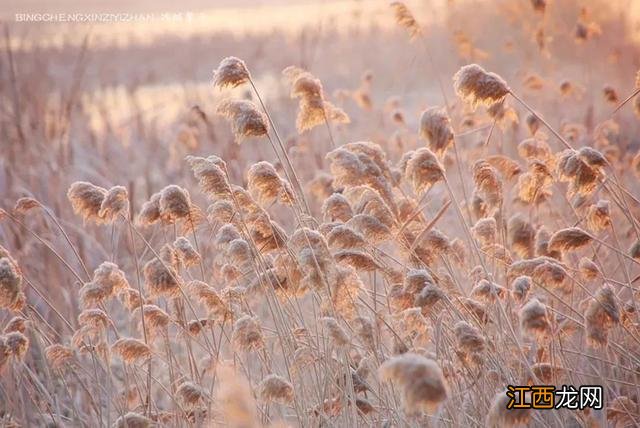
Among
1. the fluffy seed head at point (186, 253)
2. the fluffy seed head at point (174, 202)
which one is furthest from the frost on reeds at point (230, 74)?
the fluffy seed head at point (186, 253)

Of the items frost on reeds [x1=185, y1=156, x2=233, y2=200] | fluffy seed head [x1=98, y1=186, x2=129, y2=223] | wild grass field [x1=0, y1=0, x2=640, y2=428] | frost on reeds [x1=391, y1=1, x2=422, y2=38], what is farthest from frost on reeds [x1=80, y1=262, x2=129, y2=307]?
frost on reeds [x1=391, y1=1, x2=422, y2=38]

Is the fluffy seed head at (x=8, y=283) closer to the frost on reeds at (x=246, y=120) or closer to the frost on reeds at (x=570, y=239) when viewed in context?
the frost on reeds at (x=246, y=120)

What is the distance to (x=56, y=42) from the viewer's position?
22.6 feet

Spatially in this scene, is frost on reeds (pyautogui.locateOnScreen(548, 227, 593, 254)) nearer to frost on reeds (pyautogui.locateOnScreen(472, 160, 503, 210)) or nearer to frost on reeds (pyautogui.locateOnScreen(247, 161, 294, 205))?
frost on reeds (pyautogui.locateOnScreen(472, 160, 503, 210))

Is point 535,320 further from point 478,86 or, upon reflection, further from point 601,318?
point 478,86

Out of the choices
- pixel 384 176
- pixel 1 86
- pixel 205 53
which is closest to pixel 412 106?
pixel 205 53

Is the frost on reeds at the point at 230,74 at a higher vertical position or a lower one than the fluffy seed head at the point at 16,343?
higher

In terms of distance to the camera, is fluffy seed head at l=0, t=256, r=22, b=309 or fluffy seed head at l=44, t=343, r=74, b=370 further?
fluffy seed head at l=44, t=343, r=74, b=370

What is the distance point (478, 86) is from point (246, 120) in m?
0.52

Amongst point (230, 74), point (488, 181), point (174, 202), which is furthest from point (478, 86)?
point (174, 202)

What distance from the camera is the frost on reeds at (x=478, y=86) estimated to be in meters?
2.08

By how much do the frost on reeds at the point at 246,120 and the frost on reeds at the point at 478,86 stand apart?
444 millimetres

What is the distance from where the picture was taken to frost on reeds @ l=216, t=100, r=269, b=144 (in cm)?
210

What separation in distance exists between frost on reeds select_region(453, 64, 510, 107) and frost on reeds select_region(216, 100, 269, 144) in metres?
0.44
